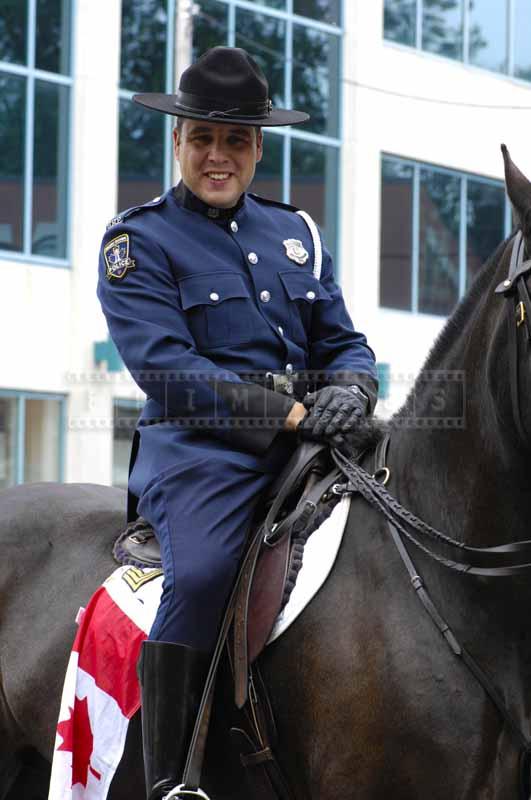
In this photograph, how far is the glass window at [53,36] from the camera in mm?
Result: 17750

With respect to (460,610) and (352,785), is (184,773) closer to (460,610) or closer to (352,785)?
(352,785)

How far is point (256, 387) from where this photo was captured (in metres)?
4.48

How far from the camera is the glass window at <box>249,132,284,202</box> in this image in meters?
20.3

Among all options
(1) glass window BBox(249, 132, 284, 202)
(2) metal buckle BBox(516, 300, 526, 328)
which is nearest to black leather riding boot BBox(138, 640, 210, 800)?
(2) metal buckle BBox(516, 300, 526, 328)

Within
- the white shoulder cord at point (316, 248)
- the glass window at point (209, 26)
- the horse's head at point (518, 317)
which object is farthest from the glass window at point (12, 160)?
the horse's head at point (518, 317)

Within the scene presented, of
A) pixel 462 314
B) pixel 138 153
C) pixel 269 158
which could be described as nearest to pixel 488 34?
pixel 269 158

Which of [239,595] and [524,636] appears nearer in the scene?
[524,636]

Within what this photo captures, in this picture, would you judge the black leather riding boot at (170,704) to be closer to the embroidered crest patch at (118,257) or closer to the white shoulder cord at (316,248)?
the embroidered crest patch at (118,257)

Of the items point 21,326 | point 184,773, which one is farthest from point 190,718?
point 21,326

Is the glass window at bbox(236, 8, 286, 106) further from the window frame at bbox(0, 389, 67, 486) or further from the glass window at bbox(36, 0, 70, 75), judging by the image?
the window frame at bbox(0, 389, 67, 486)

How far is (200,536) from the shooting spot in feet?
14.3

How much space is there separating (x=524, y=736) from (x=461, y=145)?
65.5 ft

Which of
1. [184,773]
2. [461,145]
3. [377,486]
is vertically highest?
[461,145]

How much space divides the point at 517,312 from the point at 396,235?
19.1m
